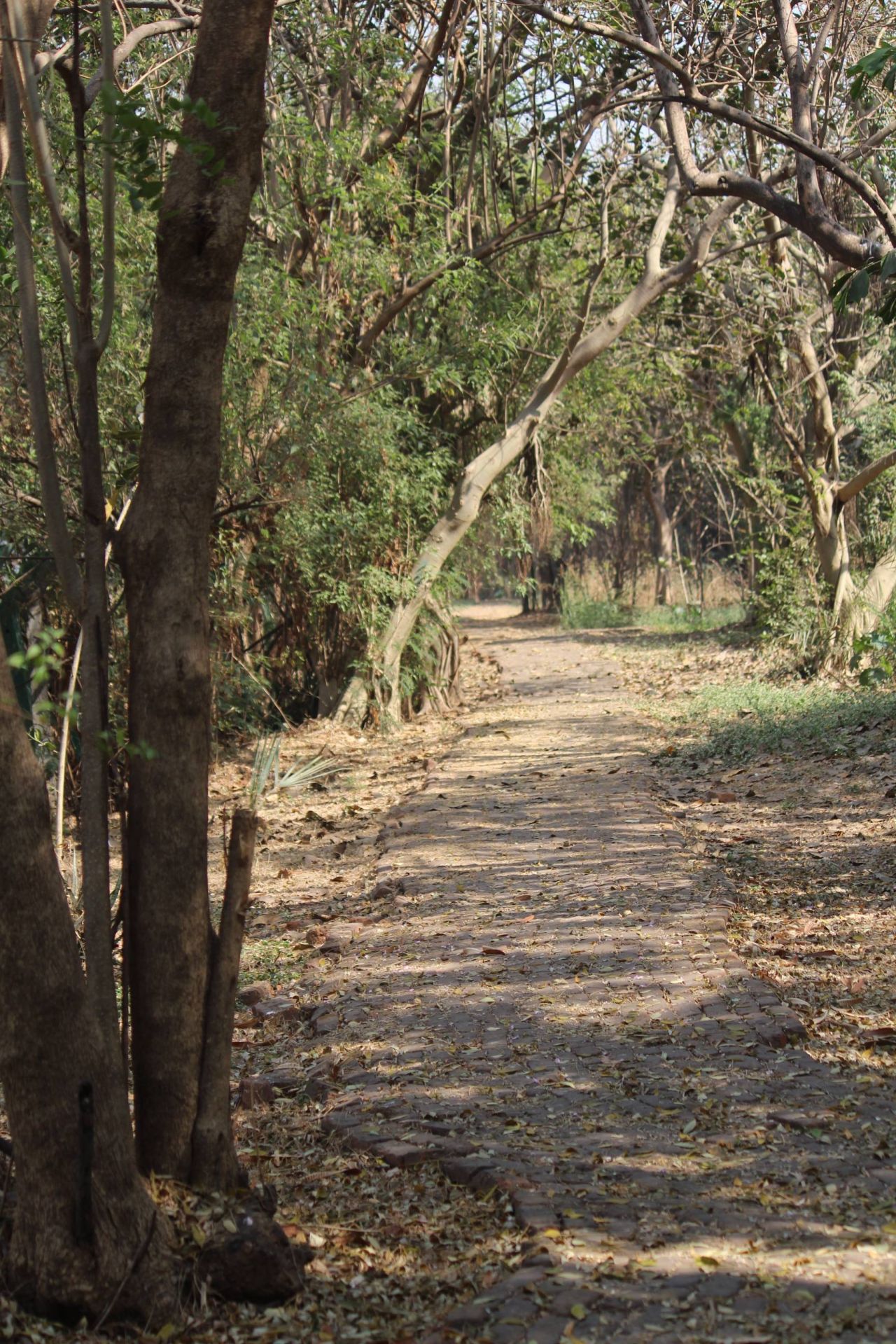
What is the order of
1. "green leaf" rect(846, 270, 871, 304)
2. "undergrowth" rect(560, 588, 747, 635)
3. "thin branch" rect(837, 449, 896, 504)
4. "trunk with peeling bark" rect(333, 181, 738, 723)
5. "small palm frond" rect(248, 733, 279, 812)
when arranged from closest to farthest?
"green leaf" rect(846, 270, 871, 304)
"small palm frond" rect(248, 733, 279, 812)
"trunk with peeling bark" rect(333, 181, 738, 723)
"thin branch" rect(837, 449, 896, 504)
"undergrowth" rect(560, 588, 747, 635)

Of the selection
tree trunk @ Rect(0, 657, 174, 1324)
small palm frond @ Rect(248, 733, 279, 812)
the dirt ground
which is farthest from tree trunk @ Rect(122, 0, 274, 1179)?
small palm frond @ Rect(248, 733, 279, 812)

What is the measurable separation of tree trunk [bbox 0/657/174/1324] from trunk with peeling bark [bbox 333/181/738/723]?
31.1 feet

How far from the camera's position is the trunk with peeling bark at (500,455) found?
41.2 ft

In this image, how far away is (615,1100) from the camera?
4.16 m

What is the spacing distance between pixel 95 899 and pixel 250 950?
3.35 meters

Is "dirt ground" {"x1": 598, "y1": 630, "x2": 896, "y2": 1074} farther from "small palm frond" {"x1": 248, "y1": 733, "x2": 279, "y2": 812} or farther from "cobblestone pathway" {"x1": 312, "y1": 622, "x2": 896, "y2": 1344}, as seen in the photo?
"small palm frond" {"x1": 248, "y1": 733, "x2": 279, "y2": 812}

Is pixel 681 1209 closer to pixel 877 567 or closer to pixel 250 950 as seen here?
pixel 250 950

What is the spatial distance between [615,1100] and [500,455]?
9.98 m

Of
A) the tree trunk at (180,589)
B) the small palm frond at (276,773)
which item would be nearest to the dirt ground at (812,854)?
the tree trunk at (180,589)

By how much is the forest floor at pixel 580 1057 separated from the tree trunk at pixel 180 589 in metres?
0.38

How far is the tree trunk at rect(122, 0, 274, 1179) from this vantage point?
3201 millimetres

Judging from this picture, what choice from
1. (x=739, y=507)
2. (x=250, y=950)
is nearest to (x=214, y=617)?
(x=250, y=950)

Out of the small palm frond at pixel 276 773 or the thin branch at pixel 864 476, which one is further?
the thin branch at pixel 864 476

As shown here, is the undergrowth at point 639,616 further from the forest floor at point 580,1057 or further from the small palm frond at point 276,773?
the forest floor at point 580,1057
